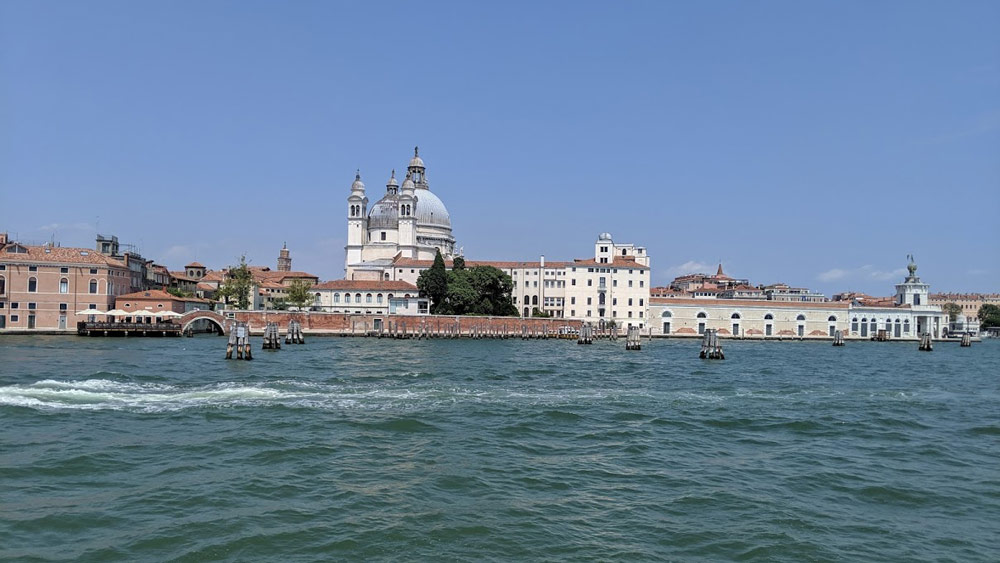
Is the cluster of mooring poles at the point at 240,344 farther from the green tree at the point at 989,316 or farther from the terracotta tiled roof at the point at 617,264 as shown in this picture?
the green tree at the point at 989,316

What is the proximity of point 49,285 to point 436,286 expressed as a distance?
2706 centimetres

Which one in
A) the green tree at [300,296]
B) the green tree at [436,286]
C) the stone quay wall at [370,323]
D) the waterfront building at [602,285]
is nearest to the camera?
the stone quay wall at [370,323]

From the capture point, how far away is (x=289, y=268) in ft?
366

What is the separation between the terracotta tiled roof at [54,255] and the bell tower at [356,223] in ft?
96.9

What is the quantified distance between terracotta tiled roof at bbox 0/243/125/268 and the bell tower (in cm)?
2953

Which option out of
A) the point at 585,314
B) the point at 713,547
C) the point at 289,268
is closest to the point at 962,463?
the point at 713,547

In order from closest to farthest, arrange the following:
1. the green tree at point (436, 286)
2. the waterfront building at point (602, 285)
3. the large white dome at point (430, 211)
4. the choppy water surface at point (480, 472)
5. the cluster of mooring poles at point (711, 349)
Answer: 1. the choppy water surface at point (480, 472)
2. the cluster of mooring poles at point (711, 349)
3. the green tree at point (436, 286)
4. the waterfront building at point (602, 285)
5. the large white dome at point (430, 211)

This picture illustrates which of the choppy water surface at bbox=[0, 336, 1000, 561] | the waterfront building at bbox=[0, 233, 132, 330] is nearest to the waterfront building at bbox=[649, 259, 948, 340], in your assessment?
the waterfront building at bbox=[0, 233, 132, 330]

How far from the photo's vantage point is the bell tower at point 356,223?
78.1 meters

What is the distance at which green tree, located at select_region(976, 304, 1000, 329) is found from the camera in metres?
105

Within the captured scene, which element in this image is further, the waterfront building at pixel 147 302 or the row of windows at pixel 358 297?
the row of windows at pixel 358 297

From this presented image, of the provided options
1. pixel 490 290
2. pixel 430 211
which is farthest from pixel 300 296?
pixel 430 211

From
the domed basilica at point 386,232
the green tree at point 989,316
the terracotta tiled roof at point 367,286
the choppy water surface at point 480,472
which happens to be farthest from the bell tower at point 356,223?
the green tree at point 989,316

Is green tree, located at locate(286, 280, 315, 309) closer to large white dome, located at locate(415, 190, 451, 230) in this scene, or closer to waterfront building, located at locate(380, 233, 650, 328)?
waterfront building, located at locate(380, 233, 650, 328)
